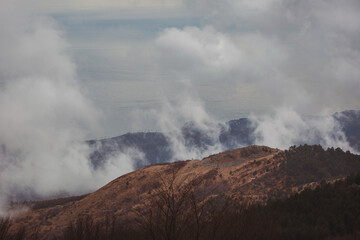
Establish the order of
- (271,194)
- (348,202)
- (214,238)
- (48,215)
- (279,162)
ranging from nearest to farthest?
(214,238)
(348,202)
(271,194)
(279,162)
(48,215)

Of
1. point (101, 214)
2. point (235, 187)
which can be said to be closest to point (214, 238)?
point (235, 187)

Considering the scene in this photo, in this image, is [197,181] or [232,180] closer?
[197,181]

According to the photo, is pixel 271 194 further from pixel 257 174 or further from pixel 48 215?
pixel 48 215

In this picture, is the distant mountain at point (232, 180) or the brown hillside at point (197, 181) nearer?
the distant mountain at point (232, 180)

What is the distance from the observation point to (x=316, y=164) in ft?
310

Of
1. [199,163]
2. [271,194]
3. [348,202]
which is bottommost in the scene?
[348,202]

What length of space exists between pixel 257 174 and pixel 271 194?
1765 centimetres

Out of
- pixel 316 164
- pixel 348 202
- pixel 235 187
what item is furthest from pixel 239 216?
pixel 316 164

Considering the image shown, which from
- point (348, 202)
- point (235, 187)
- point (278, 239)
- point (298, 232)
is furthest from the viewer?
point (235, 187)

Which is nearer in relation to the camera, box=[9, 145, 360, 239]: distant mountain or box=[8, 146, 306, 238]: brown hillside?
box=[9, 145, 360, 239]: distant mountain

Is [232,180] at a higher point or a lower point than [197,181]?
higher

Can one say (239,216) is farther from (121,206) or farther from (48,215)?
(48,215)

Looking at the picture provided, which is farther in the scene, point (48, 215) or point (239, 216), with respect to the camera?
point (48, 215)

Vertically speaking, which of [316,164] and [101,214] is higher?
[316,164]
